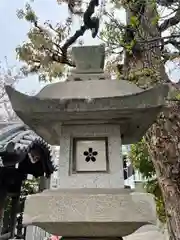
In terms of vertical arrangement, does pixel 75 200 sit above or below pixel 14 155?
below

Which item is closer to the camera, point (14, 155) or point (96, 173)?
point (96, 173)

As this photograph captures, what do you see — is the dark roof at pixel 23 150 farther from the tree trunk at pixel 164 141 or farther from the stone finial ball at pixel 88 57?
the tree trunk at pixel 164 141

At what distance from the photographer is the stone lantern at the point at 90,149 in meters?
1.99

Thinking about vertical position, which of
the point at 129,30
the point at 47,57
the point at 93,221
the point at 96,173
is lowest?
the point at 93,221

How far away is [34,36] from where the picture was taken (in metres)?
5.70

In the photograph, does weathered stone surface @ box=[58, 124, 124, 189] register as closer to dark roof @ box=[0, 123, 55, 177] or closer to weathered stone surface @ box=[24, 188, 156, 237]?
weathered stone surface @ box=[24, 188, 156, 237]

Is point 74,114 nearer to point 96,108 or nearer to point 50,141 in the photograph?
point 96,108

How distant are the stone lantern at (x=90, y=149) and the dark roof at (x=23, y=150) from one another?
3.71 ft

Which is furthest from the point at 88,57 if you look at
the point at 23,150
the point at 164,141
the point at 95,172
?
the point at 164,141

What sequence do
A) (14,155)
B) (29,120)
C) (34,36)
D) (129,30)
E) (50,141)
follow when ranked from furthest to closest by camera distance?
(34,36)
(129,30)
(14,155)
(50,141)
(29,120)

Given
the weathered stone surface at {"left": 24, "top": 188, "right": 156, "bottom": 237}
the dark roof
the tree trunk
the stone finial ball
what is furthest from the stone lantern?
the tree trunk

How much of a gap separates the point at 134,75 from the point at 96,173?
2.34m

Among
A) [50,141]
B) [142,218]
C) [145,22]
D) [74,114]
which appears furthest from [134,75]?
[142,218]

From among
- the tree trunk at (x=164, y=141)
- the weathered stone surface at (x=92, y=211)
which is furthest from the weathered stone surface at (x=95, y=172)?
the tree trunk at (x=164, y=141)
